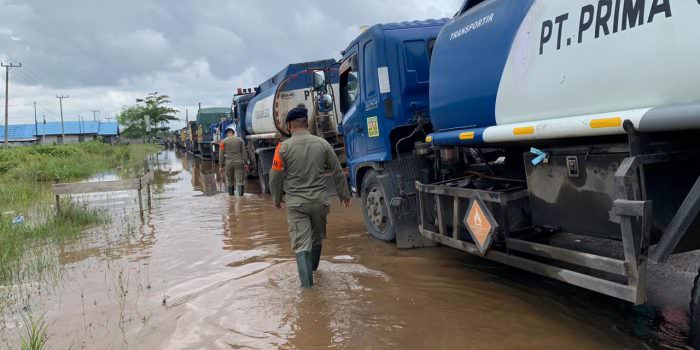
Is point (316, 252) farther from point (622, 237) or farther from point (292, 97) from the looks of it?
point (292, 97)

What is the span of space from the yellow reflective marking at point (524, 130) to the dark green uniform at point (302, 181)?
6.02 feet

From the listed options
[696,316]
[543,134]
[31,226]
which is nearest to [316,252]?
[543,134]

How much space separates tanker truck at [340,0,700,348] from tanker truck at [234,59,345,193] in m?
2.77

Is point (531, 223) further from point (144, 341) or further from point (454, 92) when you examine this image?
point (144, 341)

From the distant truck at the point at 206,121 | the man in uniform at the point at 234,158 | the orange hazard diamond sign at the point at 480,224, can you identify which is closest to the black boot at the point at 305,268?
the orange hazard diamond sign at the point at 480,224

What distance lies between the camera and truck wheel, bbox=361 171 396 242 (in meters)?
6.21

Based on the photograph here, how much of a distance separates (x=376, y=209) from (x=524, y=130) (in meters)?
3.05

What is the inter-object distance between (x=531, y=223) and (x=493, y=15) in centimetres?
168

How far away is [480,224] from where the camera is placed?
427 centimetres

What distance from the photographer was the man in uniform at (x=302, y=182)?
16.0 feet

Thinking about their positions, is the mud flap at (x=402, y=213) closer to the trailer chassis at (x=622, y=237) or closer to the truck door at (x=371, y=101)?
the truck door at (x=371, y=101)

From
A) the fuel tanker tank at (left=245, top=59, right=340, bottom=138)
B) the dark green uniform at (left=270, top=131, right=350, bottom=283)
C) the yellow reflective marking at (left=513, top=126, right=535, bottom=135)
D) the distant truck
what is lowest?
the dark green uniform at (left=270, top=131, right=350, bottom=283)

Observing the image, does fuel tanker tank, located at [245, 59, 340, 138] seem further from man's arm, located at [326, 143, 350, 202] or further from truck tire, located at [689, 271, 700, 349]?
truck tire, located at [689, 271, 700, 349]

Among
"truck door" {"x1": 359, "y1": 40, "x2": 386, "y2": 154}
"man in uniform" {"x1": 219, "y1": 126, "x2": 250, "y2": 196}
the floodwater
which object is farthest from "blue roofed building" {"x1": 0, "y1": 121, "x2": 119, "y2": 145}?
"truck door" {"x1": 359, "y1": 40, "x2": 386, "y2": 154}
